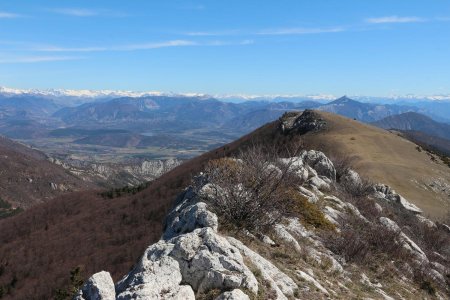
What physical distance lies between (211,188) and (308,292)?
7365 mm

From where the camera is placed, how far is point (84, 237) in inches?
3068

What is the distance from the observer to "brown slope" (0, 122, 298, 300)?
62.1 meters

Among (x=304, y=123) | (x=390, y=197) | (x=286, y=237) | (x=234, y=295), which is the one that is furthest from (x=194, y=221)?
(x=304, y=123)

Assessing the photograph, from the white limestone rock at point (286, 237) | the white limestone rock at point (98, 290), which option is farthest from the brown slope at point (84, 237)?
→ the white limestone rock at point (98, 290)

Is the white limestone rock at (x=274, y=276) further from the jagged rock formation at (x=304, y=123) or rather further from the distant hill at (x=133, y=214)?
the jagged rock formation at (x=304, y=123)

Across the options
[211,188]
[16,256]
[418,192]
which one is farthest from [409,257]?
[16,256]

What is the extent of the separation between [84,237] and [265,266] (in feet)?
233

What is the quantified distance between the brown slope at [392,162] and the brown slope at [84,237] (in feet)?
43.3

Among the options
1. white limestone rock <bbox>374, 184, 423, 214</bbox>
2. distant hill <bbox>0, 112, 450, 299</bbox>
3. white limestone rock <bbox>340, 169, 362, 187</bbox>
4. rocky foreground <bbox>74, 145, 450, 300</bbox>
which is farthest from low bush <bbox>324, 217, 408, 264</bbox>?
distant hill <bbox>0, 112, 450, 299</bbox>

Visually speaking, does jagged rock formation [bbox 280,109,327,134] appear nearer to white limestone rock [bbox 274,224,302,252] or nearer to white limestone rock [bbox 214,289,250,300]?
white limestone rock [bbox 274,224,302,252]

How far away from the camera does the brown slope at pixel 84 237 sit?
204 ft

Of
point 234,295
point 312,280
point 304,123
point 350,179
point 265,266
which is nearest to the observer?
point 234,295

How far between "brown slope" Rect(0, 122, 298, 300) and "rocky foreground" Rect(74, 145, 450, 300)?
3190 centimetres

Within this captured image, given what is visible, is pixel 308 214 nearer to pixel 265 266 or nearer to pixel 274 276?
pixel 265 266
